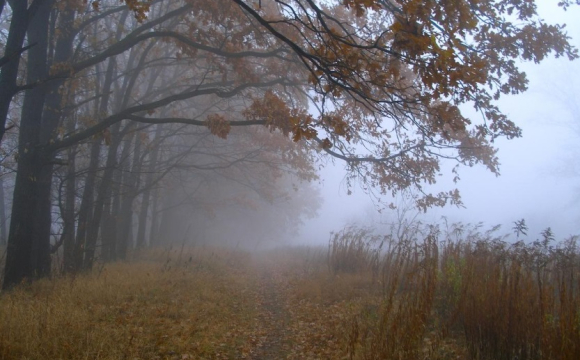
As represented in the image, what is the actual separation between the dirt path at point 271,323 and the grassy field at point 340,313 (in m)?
0.02

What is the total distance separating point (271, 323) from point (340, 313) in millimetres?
1276

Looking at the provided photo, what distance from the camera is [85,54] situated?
31.3ft

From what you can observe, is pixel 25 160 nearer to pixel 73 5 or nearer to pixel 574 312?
pixel 73 5

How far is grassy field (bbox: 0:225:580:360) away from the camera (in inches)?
167

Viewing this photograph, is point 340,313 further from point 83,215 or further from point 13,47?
point 83,215

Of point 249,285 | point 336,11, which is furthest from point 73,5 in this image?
point 249,285

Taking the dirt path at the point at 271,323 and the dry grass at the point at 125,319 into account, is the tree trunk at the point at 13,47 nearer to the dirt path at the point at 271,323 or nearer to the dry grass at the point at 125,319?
the dry grass at the point at 125,319

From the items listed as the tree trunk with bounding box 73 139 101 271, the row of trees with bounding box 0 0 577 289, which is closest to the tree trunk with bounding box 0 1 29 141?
the row of trees with bounding box 0 0 577 289

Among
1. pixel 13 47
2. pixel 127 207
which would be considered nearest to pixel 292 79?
pixel 13 47

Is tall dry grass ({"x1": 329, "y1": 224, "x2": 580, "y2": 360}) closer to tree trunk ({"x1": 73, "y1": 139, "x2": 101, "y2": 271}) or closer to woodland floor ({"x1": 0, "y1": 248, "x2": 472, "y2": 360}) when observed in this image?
woodland floor ({"x1": 0, "y1": 248, "x2": 472, "y2": 360})

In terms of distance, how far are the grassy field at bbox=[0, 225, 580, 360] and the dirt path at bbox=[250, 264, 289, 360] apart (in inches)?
1.0

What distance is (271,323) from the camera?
24.1ft

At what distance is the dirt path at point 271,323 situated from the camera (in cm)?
574

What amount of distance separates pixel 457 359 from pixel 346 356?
134cm
